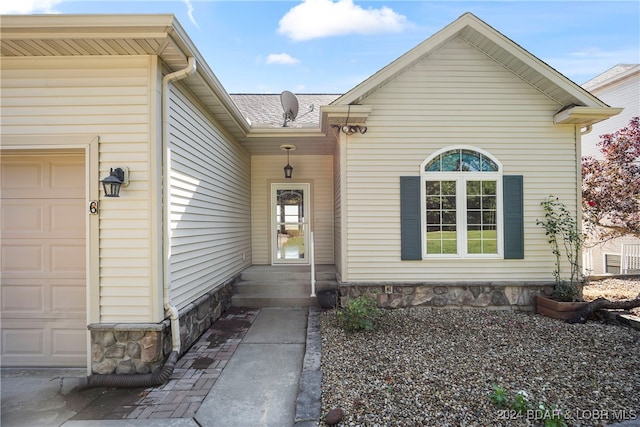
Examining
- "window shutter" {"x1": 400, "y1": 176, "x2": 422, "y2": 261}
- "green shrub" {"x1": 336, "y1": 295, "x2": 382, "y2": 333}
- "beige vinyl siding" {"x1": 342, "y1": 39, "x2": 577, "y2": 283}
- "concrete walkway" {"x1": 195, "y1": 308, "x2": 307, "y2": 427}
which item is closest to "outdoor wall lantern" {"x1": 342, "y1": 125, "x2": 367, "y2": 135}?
"beige vinyl siding" {"x1": 342, "y1": 39, "x2": 577, "y2": 283}

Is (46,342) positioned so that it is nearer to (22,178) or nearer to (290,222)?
(22,178)

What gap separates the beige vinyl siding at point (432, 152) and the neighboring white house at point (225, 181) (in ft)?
0.08

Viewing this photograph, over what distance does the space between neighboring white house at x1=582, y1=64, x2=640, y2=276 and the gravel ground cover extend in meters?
6.12

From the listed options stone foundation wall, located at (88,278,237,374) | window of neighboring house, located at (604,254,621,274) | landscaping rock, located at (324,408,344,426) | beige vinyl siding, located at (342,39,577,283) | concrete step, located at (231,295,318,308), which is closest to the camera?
landscaping rock, located at (324,408,344,426)

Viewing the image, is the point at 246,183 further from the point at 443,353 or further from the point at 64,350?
the point at 443,353

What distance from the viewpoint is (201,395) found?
267 centimetres

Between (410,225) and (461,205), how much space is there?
0.90 meters

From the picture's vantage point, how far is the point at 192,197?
3820 mm

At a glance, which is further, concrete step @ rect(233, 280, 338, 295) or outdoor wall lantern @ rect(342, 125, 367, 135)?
concrete step @ rect(233, 280, 338, 295)

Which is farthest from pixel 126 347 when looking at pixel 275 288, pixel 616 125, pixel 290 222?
pixel 616 125

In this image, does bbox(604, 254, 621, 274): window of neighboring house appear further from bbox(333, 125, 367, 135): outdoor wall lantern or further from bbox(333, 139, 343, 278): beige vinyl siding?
bbox(333, 125, 367, 135): outdoor wall lantern

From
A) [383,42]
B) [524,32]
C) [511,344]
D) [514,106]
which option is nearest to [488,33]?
[514,106]

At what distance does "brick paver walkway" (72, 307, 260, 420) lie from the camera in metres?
2.44

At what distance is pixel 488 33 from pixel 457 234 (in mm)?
3097
